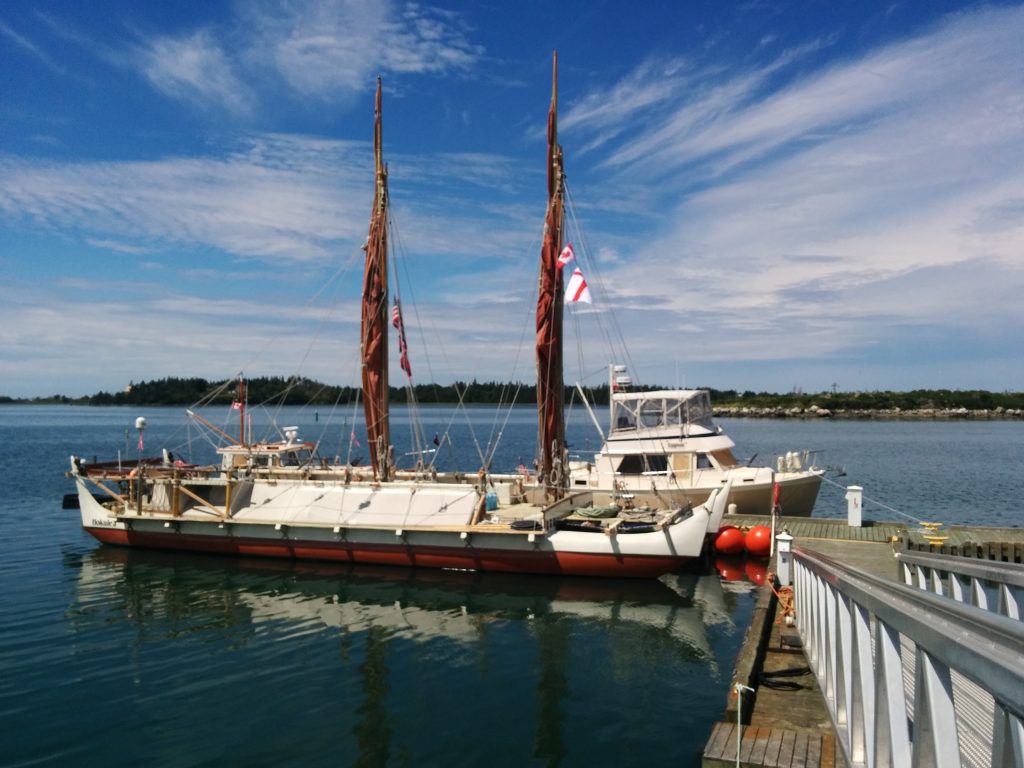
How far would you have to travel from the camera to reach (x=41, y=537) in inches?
1192

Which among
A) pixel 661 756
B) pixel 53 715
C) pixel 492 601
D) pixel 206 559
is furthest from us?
pixel 206 559

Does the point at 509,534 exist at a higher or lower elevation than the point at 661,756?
higher

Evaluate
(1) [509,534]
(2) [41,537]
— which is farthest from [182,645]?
(2) [41,537]

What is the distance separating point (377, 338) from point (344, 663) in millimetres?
16582

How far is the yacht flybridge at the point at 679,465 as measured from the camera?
100 feet

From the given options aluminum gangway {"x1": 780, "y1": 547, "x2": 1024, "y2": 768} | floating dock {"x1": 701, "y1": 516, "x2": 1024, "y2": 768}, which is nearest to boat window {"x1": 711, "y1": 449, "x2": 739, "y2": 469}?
floating dock {"x1": 701, "y1": 516, "x2": 1024, "y2": 768}

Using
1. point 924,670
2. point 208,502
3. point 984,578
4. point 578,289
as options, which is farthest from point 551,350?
point 924,670

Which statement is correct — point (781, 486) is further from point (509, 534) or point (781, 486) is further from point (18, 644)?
point (18, 644)

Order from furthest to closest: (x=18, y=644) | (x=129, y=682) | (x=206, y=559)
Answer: (x=206, y=559)
(x=18, y=644)
(x=129, y=682)

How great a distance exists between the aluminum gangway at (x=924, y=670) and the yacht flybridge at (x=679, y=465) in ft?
69.7

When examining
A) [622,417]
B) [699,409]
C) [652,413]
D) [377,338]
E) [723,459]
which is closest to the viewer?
[377,338]

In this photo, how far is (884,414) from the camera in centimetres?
16075

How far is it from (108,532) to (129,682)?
1560 cm

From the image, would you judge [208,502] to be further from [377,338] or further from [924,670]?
[924,670]
